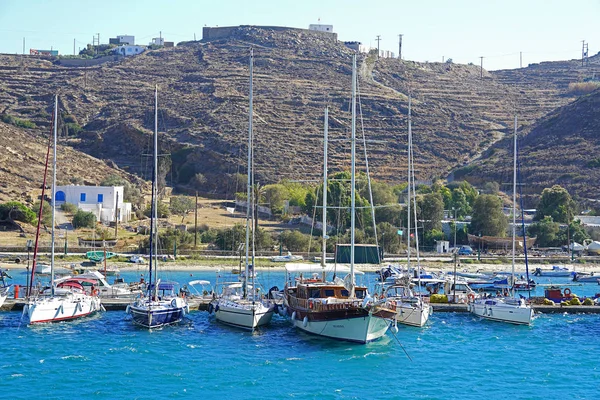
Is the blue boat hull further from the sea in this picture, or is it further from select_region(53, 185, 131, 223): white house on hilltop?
select_region(53, 185, 131, 223): white house on hilltop

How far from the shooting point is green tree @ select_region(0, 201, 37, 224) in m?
81.7

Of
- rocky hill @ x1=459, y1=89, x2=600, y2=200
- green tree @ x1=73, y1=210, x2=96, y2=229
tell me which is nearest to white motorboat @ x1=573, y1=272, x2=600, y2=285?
rocky hill @ x1=459, y1=89, x2=600, y2=200

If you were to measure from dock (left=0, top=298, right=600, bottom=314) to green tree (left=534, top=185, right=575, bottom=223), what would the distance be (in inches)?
1657

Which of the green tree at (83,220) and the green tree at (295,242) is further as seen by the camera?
the green tree at (83,220)

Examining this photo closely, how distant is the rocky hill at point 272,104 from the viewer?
12681 centimetres

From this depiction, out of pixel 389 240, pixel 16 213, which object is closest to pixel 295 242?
pixel 389 240

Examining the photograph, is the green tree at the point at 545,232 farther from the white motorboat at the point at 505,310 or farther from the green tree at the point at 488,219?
Result: the white motorboat at the point at 505,310

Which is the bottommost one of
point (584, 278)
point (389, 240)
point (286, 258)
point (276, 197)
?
point (584, 278)

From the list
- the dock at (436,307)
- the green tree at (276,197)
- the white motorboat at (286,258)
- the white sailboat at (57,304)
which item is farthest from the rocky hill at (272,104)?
the white sailboat at (57,304)

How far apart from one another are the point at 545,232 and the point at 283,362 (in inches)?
2209

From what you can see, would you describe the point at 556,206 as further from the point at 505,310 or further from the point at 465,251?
the point at 505,310

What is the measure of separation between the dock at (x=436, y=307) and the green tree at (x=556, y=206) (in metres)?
42.1

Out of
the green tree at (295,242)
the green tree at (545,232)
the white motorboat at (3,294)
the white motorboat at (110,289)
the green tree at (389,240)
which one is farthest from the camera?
the green tree at (545,232)

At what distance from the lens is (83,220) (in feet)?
267
